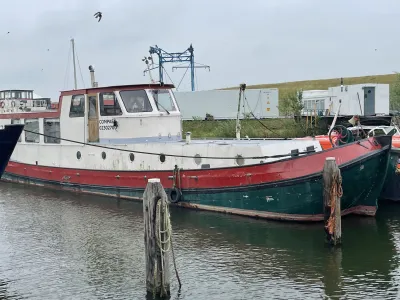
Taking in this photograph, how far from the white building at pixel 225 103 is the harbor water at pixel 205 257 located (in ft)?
81.5

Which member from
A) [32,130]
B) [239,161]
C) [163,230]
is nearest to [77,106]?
[32,130]

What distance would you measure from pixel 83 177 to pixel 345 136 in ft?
31.4

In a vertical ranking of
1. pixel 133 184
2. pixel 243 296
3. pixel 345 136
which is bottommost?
pixel 243 296

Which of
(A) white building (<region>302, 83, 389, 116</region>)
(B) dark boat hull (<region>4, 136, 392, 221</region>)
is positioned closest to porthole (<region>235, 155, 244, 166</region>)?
(B) dark boat hull (<region>4, 136, 392, 221</region>)

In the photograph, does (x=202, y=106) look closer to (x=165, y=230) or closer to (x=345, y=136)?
(x=345, y=136)

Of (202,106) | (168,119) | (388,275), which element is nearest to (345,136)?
(168,119)

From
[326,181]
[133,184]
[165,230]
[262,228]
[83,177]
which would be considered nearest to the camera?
[165,230]

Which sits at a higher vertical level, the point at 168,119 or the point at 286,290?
the point at 168,119

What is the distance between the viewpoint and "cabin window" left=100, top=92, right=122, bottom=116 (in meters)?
19.9

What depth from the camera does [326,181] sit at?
12969mm

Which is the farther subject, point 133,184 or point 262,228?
point 133,184

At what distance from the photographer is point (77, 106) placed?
69.2 ft

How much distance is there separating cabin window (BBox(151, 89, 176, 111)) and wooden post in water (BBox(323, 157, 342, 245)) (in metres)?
8.34

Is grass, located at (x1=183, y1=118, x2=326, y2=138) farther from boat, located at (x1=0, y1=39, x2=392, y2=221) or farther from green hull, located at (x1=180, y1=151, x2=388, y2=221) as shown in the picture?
green hull, located at (x1=180, y1=151, x2=388, y2=221)
